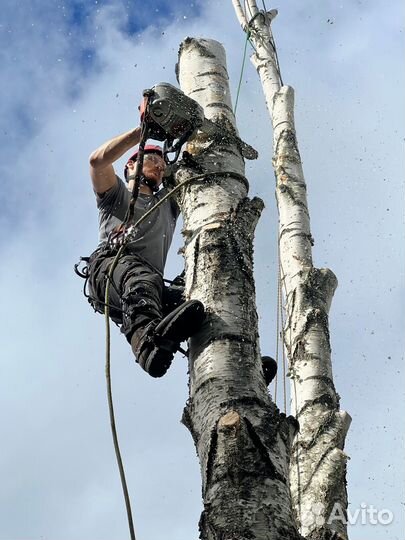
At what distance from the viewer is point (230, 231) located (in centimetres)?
287

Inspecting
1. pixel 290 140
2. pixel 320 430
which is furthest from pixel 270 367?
pixel 290 140

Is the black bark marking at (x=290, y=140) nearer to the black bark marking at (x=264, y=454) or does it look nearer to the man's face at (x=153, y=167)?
the man's face at (x=153, y=167)

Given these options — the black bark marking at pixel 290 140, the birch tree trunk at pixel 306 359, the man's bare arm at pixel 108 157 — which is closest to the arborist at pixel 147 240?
the man's bare arm at pixel 108 157

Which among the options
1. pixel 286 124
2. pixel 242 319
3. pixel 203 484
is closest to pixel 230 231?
pixel 242 319

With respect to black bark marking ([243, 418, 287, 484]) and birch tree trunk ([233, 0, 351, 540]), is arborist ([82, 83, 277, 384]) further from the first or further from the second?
birch tree trunk ([233, 0, 351, 540])

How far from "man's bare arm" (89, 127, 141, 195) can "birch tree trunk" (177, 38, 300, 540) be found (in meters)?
0.32

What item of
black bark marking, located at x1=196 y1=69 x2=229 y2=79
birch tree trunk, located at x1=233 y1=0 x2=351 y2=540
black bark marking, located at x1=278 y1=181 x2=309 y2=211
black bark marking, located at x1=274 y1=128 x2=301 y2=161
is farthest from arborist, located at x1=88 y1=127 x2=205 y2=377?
black bark marking, located at x1=274 y1=128 x2=301 y2=161

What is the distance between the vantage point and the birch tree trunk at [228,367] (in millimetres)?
2129

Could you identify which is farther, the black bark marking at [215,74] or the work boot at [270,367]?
the black bark marking at [215,74]

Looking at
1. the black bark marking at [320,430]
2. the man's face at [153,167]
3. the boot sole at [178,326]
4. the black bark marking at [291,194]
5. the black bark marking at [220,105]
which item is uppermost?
the black bark marking at [291,194]

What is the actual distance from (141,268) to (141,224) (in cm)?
40

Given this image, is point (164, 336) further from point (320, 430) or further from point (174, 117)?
point (320, 430)

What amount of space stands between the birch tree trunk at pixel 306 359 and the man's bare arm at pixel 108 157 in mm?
1313

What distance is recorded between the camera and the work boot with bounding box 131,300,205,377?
2594 mm
